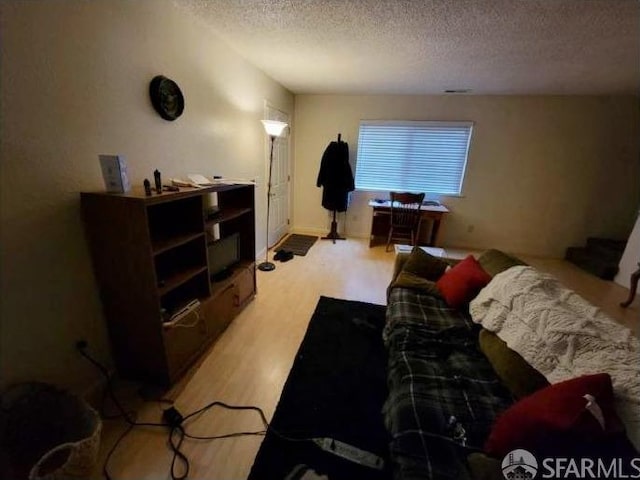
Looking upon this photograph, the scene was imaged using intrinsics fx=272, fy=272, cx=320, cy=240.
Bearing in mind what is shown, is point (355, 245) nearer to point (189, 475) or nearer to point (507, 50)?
point (507, 50)

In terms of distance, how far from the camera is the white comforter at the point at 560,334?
0.86 meters

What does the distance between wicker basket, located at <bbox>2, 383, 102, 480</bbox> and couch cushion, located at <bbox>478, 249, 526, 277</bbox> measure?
2.26 m

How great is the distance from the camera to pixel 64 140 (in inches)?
47.9

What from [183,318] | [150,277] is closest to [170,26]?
[150,277]

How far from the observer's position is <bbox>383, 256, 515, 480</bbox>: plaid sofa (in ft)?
2.97

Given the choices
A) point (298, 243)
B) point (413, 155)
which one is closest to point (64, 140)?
point (298, 243)

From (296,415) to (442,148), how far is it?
12.9 ft

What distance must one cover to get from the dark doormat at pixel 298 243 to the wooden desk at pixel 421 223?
37.4 inches

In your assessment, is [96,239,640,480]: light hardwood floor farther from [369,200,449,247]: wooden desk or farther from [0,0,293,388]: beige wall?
[369,200,449,247]: wooden desk

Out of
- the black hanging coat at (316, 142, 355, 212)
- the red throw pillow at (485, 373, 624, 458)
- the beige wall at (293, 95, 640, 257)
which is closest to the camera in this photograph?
Result: the red throw pillow at (485, 373, 624, 458)

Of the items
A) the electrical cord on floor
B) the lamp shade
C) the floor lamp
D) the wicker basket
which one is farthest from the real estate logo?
the lamp shade

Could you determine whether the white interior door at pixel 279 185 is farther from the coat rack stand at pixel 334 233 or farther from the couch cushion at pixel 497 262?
the couch cushion at pixel 497 262

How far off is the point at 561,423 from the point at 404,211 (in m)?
3.19

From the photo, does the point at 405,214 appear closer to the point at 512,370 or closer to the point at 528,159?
the point at 528,159
